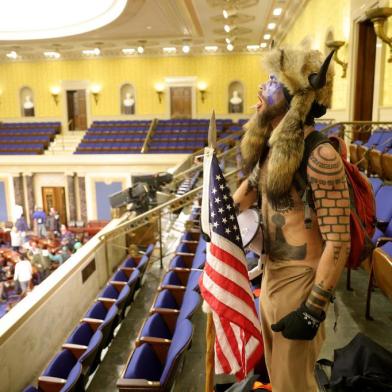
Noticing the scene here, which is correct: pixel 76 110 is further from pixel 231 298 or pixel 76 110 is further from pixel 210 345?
pixel 231 298

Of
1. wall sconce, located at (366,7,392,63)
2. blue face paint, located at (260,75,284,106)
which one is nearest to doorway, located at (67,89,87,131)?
wall sconce, located at (366,7,392,63)

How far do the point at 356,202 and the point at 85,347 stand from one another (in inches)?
121

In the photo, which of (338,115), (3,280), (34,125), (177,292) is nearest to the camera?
(177,292)

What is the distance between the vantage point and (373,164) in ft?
15.8

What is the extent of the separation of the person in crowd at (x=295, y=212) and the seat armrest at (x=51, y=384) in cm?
226

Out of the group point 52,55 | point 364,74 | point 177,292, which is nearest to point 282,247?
point 177,292

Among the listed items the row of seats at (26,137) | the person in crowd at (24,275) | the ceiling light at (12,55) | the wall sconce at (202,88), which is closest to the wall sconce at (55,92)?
the row of seats at (26,137)

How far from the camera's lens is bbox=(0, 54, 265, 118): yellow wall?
17984 millimetres

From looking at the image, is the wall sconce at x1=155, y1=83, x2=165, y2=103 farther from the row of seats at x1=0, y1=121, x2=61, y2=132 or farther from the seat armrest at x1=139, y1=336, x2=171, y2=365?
the seat armrest at x1=139, y1=336, x2=171, y2=365

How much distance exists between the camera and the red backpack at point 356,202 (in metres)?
1.47

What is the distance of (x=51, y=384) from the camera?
10.7ft

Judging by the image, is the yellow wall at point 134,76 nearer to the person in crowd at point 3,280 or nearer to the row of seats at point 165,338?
the person in crowd at point 3,280

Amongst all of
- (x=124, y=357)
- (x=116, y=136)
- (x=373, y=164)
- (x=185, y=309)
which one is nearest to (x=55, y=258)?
(x=124, y=357)

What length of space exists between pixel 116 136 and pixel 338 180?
15.3m
